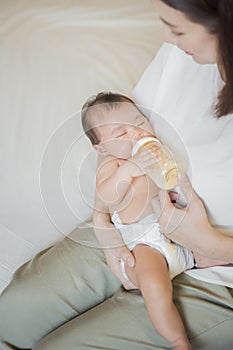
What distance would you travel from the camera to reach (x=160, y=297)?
0.92 m

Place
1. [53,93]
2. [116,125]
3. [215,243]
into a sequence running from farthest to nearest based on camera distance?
[53,93], [116,125], [215,243]

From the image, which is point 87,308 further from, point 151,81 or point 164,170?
point 151,81

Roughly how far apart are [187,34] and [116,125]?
0.25 m

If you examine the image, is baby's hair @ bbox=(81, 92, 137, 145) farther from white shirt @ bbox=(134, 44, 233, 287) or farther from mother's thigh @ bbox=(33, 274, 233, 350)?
mother's thigh @ bbox=(33, 274, 233, 350)

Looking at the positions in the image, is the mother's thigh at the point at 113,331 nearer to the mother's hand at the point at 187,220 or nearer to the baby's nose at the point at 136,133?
the mother's hand at the point at 187,220

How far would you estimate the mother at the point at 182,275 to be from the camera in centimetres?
90

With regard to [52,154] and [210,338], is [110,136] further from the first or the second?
[210,338]

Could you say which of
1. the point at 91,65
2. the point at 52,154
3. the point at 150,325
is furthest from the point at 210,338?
the point at 91,65

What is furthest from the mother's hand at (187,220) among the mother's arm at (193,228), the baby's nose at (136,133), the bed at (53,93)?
the bed at (53,93)

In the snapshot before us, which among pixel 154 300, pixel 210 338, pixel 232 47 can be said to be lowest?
pixel 210 338

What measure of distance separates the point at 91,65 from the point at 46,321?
64cm

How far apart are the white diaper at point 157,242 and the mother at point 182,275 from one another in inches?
1.0

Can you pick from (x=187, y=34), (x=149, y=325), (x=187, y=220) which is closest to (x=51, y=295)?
(x=149, y=325)

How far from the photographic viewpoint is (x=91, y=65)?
1395mm
